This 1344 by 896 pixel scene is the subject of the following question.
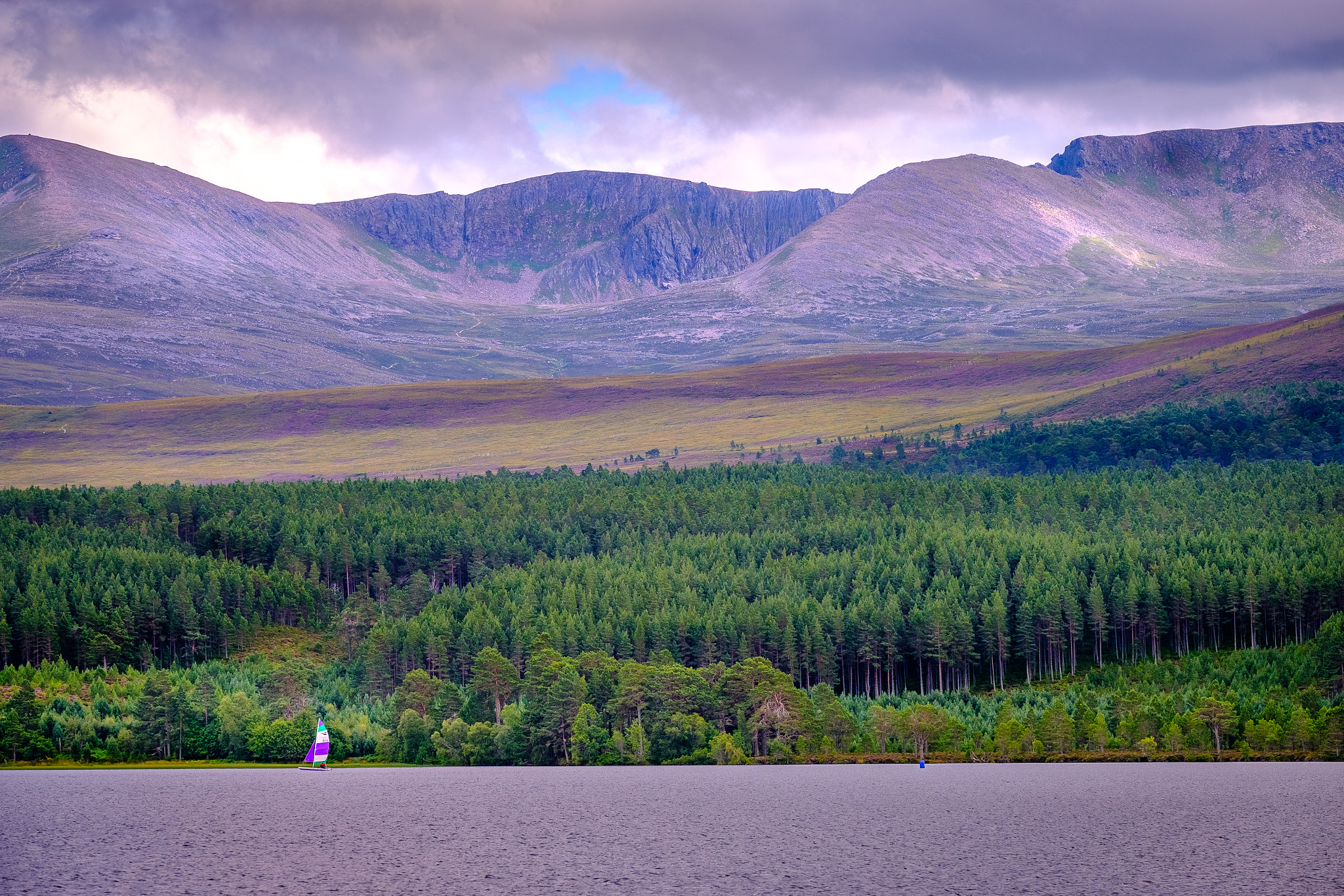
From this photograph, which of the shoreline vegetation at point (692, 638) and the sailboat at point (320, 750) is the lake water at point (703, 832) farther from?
the shoreline vegetation at point (692, 638)

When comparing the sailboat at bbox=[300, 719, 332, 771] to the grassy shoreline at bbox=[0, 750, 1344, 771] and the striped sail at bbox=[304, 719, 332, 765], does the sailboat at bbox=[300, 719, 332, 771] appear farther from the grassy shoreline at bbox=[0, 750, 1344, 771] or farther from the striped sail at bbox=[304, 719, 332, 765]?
the grassy shoreline at bbox=[0, 750, 1344, 771]

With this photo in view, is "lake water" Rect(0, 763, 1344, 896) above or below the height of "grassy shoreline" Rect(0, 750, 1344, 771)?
above

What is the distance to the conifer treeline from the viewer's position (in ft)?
458

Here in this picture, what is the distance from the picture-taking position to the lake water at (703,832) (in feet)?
192

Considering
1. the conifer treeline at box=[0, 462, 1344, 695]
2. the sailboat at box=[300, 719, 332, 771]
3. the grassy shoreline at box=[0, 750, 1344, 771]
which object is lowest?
the grassy shoreline at box=[0, 750, 1344, 771]

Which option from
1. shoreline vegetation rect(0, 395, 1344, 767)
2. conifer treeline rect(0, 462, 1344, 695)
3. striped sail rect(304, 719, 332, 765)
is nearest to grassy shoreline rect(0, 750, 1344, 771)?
shoreline vegetation rect(0, 395, 1344, 767)

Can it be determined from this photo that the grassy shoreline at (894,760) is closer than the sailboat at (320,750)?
Yes

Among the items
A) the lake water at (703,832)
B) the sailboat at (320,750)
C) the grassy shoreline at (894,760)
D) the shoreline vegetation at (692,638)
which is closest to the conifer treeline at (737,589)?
the shoreline vegetation at (692,638)

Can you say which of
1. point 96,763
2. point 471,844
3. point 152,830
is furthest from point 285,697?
point 471,844

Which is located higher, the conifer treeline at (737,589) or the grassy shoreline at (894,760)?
the conifer treeline at (737,589)

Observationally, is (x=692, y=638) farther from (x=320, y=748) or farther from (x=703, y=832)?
(x=703, y=832)

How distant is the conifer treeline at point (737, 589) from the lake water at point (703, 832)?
42.1 meters

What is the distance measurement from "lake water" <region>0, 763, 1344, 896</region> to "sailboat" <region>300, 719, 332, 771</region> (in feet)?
23.8

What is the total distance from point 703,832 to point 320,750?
152 feet
